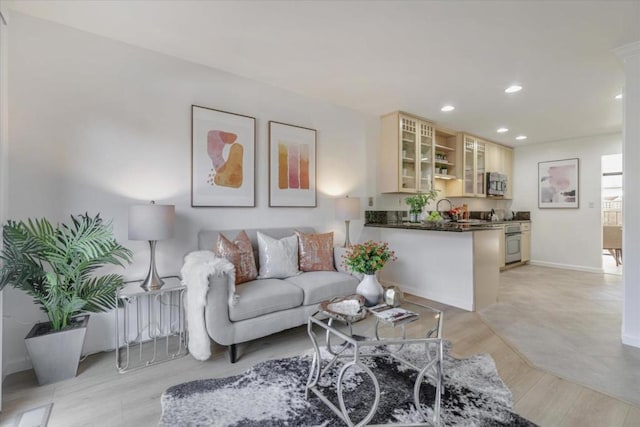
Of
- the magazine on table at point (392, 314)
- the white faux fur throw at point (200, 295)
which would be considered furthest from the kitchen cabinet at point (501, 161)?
the white faux fur throw at point (200, 295)

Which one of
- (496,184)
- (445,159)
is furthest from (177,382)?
(496,184)

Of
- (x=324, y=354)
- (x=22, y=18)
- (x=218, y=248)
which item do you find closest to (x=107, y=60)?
(x=22, y=18)

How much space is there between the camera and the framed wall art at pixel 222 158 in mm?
2758

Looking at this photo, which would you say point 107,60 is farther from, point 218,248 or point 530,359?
point 530,359

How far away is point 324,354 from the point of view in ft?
7.16

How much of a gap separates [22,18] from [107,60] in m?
0.50

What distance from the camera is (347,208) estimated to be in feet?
11.7

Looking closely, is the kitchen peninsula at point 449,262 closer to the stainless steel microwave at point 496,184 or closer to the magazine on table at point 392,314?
the magazine on table at point 392,314

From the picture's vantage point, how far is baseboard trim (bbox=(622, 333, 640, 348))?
2.38 m

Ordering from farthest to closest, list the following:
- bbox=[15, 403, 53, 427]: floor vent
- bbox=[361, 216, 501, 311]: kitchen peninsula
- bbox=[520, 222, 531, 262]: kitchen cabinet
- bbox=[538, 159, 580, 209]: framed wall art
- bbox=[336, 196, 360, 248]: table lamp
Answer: bbox=[520, 222, 531, 262]: kitchen cabinet → bbox=[538, 159, 580, 209]: framed wall art → bbox=[336, 196, 360, 248]: table lamp → bbox=[361, 216, 501, 311]: kitchen peninsula → bbox=[15, 403, 53, 427]: floor vent

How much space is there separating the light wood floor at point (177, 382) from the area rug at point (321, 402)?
0.11 metres

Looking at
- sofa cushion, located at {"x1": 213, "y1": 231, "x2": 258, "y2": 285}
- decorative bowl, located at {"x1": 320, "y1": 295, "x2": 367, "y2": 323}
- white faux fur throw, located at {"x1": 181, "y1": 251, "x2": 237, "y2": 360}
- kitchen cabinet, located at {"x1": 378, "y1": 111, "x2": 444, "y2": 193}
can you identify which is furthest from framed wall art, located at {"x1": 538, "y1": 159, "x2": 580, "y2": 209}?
white faux fur throw, located at {"x1": 181, "y1": 251, "x2": 237, "y2": 360}

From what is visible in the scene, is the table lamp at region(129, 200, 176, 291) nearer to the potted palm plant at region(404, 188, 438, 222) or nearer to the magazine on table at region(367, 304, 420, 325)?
the magazine on table at region(367, 304, 420, 325)

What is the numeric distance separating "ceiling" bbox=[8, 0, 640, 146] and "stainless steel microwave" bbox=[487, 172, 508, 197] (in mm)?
2102
